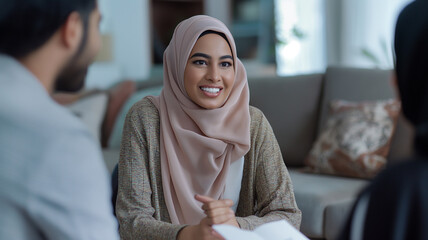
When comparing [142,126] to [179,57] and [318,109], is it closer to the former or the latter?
[179,57]

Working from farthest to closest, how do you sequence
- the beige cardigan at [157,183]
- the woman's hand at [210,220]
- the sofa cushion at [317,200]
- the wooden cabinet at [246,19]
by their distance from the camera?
1. the wooden cabinet at [246,19]
2. the sofa cushion at [317,200]
3. the beige cardigan at [157,183]
4. the woman's hand at [210,220]

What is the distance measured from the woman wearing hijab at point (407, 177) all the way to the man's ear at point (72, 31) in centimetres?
38

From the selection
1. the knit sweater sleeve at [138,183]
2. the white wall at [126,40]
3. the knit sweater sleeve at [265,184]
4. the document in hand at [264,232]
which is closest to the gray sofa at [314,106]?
the knit sweater sleeve at [265,184]

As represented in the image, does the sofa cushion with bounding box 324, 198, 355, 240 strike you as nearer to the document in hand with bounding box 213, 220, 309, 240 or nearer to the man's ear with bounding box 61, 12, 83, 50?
the document in hand with bounding box 213, 220, 309, 240

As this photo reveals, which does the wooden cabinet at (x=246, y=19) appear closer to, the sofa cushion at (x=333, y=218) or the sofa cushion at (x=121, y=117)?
the sofa cushion at (x=121, y=117)

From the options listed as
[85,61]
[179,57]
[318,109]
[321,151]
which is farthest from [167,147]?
[318,109]

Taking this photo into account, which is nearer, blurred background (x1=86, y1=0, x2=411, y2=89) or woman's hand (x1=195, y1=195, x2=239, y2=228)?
woman's hand (x1=195, y1=195, x2=239, y2=228)

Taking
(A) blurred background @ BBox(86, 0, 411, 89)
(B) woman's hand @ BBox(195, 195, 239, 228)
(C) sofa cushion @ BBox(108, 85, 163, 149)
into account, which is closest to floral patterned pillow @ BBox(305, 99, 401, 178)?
(C) sofa cushion @ BBox(108, 85, 163, 149)

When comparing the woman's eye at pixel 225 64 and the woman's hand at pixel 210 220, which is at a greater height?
the woman's eye at pixel 225 64

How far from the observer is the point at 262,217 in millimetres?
1202

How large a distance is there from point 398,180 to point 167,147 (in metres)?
0.75

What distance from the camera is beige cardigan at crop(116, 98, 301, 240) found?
3.85ft

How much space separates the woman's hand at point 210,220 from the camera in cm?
106

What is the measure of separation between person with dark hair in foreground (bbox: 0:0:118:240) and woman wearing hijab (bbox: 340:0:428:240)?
11.6 inches
